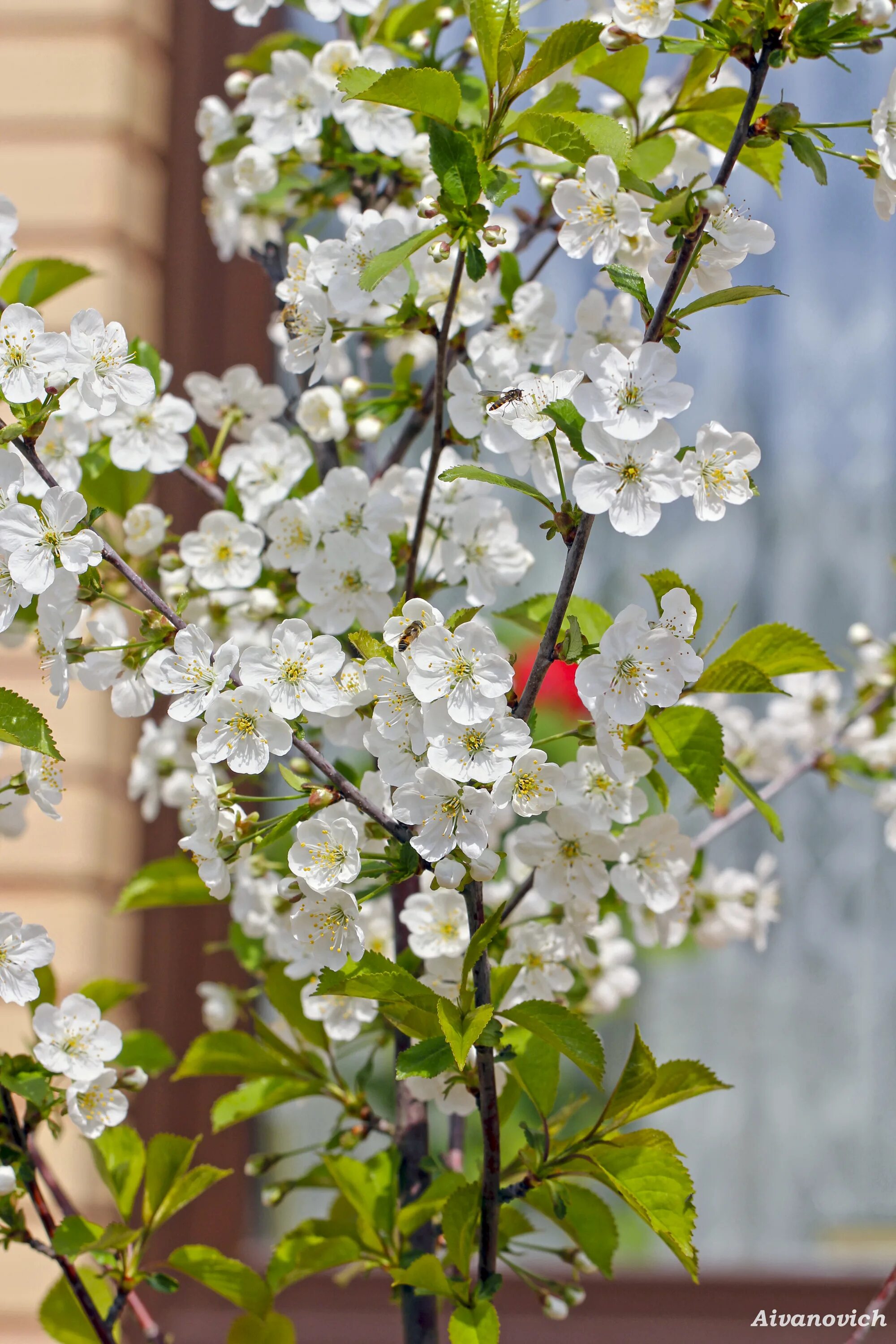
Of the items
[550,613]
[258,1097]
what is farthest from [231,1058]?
[550,613]

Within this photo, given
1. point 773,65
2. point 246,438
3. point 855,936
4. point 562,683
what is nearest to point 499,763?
point 773,65

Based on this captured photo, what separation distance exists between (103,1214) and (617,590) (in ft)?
3.24

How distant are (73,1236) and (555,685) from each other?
816mm

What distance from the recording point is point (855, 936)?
1.42m

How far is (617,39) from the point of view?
610mm

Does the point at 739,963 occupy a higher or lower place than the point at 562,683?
lower

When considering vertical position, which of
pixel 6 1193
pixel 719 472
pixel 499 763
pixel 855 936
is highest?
pixel 719 472

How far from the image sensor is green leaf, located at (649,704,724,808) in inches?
23.6

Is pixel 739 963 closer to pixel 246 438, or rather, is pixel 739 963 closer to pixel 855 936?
pixel 855 936

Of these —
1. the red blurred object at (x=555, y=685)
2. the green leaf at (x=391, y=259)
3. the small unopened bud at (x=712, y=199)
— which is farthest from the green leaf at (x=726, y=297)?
the red blurred object at (x=555, y=685)

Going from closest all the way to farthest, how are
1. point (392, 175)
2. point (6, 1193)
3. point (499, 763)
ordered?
1. point (499, 763)
2. point (6, 1193)
3. point (392, 175)

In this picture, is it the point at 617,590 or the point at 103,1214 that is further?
the point at 617,590

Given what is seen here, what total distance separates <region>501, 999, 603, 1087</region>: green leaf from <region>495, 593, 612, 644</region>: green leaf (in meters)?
0.20

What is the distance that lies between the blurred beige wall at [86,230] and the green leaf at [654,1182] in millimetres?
847
